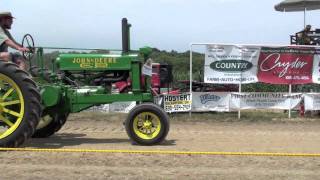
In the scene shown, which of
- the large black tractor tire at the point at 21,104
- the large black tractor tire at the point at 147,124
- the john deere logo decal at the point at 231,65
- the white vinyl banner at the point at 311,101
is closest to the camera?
the large black tractor tire at the point at 21,104

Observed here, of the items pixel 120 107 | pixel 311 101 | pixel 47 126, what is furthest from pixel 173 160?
pixel 311 101

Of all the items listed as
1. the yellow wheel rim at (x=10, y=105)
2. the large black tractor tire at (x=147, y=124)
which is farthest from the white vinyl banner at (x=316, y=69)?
the yellow wheel rim at (x=10, y=105)

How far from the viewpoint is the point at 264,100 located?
14.0 metres

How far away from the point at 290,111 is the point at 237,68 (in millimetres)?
1680

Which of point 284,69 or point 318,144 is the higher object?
point 284,69

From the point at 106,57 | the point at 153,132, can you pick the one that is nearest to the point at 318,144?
the point at 153,132

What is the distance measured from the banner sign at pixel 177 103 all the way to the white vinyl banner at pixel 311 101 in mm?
2906

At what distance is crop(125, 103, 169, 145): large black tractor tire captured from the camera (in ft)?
28.8

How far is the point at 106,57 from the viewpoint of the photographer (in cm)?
928

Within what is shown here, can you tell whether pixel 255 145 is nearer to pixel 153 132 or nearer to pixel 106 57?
pixel 153 132

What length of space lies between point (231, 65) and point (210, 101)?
1021 millimetres

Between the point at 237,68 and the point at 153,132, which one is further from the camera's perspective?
the point at 237,68

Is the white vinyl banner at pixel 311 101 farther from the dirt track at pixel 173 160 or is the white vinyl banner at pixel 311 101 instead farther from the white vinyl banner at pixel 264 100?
the dirt track at pixel 173 160

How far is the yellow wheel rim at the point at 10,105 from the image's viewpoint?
8.14 meters
